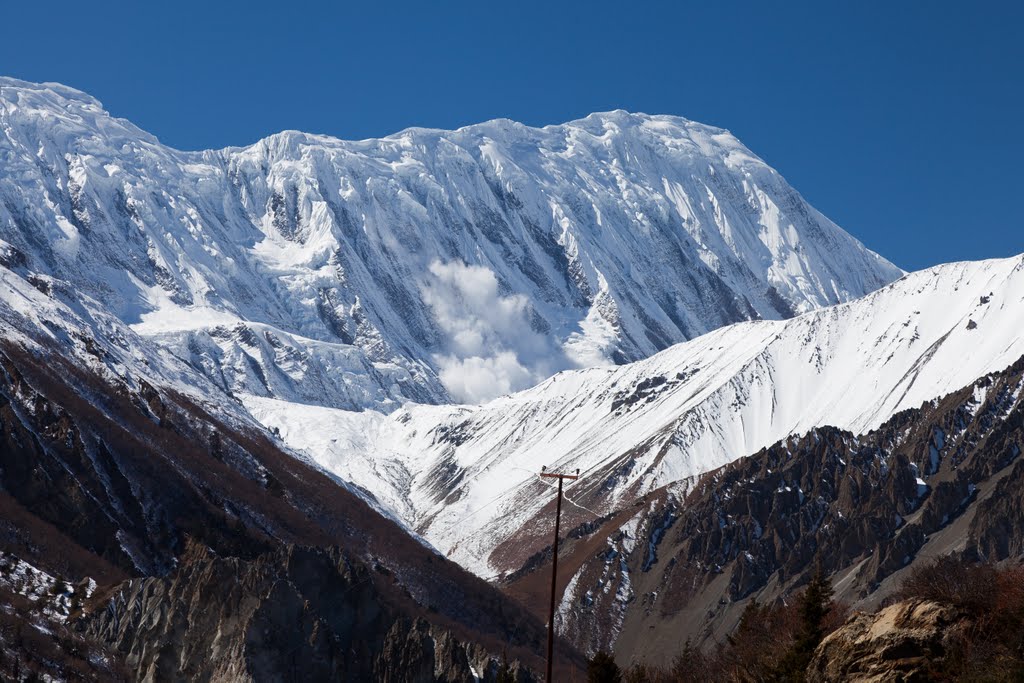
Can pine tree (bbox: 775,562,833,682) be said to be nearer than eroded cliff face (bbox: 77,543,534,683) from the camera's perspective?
Yes

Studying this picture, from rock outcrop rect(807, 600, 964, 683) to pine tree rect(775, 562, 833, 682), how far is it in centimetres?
341

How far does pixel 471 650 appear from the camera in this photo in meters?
147

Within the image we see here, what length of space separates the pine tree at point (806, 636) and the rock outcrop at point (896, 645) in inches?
134

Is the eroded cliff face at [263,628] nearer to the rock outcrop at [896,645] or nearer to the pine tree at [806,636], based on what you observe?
the pine tree at [806,636]

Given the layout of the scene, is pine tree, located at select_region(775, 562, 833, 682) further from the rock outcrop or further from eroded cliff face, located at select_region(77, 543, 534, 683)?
eroded cliff face, located at select_region(77, 543, 534, 683)

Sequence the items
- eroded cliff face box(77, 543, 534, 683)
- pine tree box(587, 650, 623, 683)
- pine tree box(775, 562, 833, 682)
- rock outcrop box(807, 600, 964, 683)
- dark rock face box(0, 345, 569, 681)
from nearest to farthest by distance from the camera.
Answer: rock outcrop box(807, 600, 964, 683), pine tree box(775, 562, 833, 682), pine tree box(587, 650, 623, 683), eroded cliff face box(77, 543, 534, 683), dark rock face box(0, 345, 569, 681)

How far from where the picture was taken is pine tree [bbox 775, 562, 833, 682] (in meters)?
64.2

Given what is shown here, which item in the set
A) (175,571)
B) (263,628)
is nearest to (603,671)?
(263,628)

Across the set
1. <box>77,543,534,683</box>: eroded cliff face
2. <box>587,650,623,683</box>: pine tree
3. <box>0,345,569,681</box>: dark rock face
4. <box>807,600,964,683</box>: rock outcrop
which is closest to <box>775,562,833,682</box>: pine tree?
<box>807,600,964,683</box>: rock outcrop

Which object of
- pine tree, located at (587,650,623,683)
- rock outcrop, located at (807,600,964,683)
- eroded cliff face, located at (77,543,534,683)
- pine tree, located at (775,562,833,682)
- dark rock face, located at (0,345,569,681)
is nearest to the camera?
rock outcrop, located at (807,600,964,683)

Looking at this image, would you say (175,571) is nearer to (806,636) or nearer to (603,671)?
(603,671)

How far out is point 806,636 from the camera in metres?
67.5

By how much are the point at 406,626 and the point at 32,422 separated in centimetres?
5876

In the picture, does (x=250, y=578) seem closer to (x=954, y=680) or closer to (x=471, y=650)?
(x=471, y=650)
